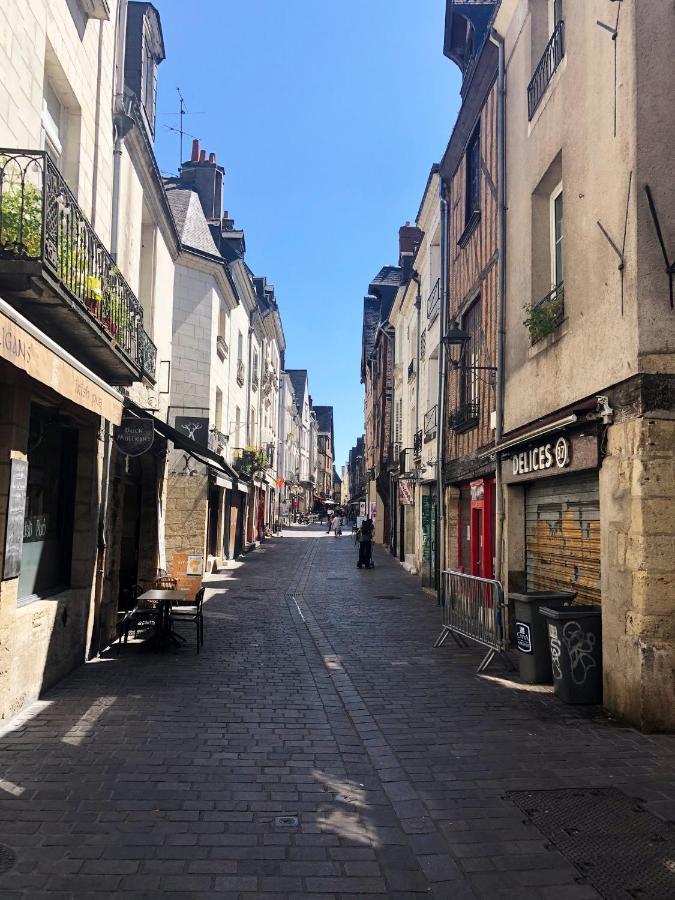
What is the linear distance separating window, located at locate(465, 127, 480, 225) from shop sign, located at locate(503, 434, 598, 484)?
18.1 ft

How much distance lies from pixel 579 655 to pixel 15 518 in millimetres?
5189

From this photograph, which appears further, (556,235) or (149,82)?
(149,82)

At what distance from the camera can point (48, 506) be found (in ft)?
24.3

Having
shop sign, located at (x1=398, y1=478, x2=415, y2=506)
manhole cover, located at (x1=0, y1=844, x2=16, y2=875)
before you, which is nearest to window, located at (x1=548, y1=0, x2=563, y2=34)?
manhole cover, located at (x1=0, y1=844, x2=16, y2=875)

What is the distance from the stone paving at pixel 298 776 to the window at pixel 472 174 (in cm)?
839

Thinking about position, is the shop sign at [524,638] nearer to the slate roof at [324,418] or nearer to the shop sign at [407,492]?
the shop sign at [407,492]

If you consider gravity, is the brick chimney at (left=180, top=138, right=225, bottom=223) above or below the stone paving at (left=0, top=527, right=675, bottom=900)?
above

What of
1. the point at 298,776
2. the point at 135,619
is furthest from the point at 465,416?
the point at 298,776

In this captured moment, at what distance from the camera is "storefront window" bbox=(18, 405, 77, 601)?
6820 mm

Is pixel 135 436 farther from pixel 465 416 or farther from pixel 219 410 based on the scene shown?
pixel 219 410

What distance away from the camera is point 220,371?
21.0 meters

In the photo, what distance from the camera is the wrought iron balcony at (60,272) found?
5289 millimetres

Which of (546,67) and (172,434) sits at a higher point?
(546,67)

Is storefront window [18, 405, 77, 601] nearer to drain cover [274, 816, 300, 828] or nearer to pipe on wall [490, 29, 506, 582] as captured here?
drain cover [274, 816, 300, 828]
